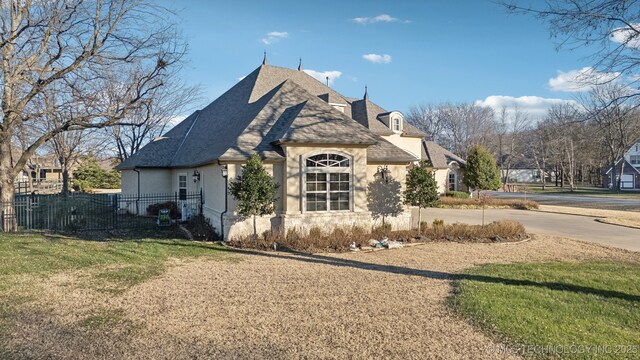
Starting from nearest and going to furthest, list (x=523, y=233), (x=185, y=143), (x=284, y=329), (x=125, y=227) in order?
1. (x=284, y=329)
2. (x=523, y=233)
3. (x=125, y=227)
4. (x=185, y=143)

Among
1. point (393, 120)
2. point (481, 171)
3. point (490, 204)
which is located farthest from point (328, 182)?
point (481, 171)

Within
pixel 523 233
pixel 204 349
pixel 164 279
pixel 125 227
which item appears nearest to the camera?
pixel 204 349

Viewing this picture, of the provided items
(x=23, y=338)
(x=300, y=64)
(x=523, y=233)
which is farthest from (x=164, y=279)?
(x=300, y=64)

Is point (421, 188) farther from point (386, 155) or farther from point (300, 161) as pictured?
point (300, 161)

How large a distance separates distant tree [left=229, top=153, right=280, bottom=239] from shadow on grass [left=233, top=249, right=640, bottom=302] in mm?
1323

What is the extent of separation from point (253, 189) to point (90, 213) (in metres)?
14.8

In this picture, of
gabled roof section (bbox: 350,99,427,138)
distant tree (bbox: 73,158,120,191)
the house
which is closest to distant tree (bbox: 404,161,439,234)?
gabled roof section (bbox: 350,99,427,138)

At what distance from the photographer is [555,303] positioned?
6.67 m

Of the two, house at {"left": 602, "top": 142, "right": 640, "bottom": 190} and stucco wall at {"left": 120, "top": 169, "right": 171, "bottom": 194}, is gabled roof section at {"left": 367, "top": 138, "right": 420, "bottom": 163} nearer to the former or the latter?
stucco wall at {"left": 120, "top": 169, "right": 171, "bottom": 194}

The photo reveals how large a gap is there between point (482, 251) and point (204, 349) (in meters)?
9.57

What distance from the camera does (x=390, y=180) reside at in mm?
14766

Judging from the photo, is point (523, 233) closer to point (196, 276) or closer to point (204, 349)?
point (196, 276)

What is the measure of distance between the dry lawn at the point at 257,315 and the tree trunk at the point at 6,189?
28.8 ft

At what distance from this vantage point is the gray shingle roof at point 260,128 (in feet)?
43.0
